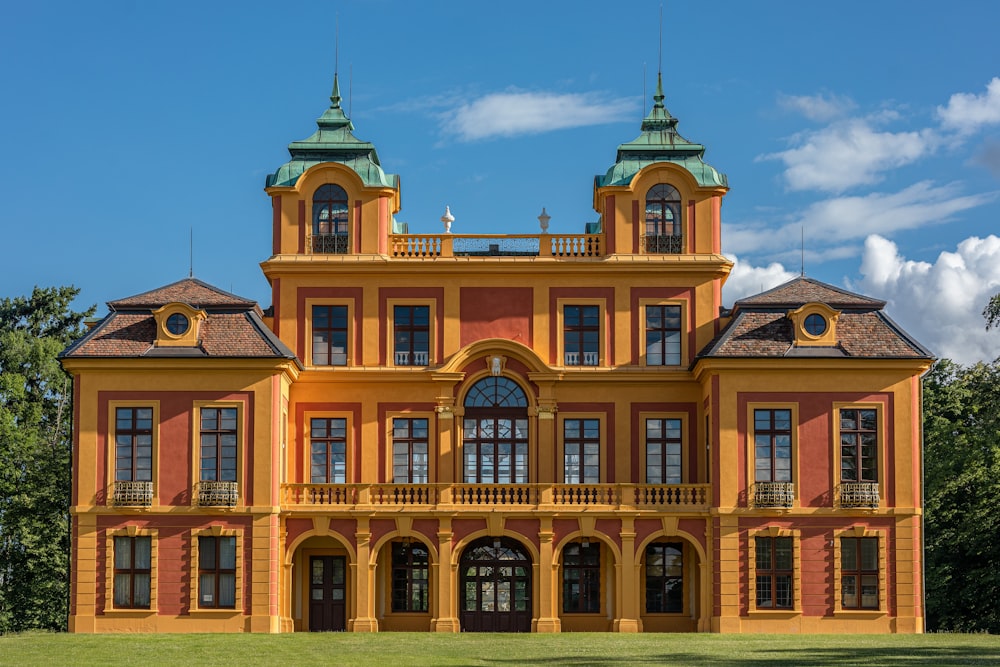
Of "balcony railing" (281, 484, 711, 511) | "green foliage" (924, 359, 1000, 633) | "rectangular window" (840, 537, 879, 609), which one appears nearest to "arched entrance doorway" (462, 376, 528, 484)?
"balcony railing" (281, 484, 711, 511)

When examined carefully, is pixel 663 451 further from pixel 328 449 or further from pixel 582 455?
pixel 328 449

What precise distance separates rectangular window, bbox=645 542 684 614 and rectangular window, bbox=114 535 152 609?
14.5 m

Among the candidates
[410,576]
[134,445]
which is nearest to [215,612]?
[134,445]

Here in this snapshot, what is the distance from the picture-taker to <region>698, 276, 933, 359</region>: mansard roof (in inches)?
2045

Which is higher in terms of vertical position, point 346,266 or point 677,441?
point 346,266

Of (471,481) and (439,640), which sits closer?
(439,640)

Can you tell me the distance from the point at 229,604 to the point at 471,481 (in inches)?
326

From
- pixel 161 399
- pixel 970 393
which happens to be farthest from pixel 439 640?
pixel 970 393

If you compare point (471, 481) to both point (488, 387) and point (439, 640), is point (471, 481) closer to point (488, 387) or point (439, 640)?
point (488, 387)

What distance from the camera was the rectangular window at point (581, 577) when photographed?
53.6 m

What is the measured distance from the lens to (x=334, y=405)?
54.3 meters

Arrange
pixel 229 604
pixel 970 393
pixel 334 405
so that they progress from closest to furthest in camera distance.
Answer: pixel 229 604 → pixel 334 405 → pixel 970 393

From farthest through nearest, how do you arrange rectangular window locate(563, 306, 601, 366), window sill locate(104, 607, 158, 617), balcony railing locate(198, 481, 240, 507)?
rectangular window locate(563, 306, 601, 366), balcony railing locate(198, 481, 240, 507), window sill locate(104, 607, 158, 617)

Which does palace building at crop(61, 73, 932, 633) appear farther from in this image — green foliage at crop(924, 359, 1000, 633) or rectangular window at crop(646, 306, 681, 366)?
green foliage at crop(924, 359, 1000, 633)
